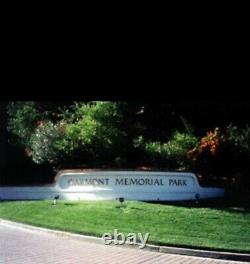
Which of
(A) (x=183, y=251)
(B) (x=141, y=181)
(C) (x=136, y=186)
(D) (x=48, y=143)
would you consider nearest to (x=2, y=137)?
(D) (x=48, y=143)

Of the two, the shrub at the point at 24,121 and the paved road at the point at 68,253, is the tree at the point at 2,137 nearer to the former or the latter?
the shrub at the point at 24,121

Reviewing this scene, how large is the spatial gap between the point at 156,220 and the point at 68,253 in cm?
345

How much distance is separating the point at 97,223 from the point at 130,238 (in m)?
1.81

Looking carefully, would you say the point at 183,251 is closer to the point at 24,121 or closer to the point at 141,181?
the point at 141,181

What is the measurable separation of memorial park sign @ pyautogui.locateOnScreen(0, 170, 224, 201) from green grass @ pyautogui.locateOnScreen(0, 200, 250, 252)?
620mm

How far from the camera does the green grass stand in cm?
1289

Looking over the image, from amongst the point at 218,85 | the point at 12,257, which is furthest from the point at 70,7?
the point at 12,257

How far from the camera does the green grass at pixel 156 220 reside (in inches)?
508

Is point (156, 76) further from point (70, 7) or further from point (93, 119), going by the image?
point (93, 119)

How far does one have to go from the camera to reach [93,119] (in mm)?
21188

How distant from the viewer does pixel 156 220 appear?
1456 centimetres

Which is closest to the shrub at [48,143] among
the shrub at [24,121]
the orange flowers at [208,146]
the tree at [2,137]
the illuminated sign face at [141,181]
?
the tree at [2,137]

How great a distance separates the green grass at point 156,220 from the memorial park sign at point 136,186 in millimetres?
620

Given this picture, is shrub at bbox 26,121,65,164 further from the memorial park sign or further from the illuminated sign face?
the illuminated sign face
